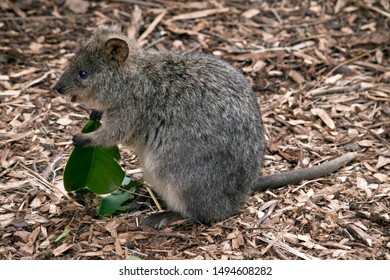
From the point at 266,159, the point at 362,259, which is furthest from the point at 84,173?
the point at 362,259

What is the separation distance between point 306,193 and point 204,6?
14.2ft

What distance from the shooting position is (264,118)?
8.47 meters

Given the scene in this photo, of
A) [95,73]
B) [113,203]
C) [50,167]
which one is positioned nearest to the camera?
[95,73]

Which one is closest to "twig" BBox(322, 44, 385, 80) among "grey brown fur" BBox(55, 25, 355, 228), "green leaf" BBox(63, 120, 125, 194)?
"grey brown fur" BBox(55, 25, 355, 228)

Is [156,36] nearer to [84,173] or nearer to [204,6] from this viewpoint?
[204,6]

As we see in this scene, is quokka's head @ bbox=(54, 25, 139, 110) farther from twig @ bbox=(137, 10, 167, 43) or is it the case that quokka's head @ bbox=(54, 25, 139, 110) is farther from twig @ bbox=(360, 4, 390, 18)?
twig @ bbox=(360, 4, 390, 18)

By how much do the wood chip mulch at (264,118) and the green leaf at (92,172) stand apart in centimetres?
29

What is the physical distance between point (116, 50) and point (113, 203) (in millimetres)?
1466

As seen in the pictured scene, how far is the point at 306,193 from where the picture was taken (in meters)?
7.18

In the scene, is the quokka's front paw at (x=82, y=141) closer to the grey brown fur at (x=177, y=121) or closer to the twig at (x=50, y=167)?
the grey brown fur at (x=177, y=121)

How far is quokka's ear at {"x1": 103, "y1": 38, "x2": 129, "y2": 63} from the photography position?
21.7 ft

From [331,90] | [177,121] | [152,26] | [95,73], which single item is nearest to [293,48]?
[331,90]

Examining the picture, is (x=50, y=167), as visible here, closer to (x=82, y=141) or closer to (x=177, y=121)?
(x=82, y=141)

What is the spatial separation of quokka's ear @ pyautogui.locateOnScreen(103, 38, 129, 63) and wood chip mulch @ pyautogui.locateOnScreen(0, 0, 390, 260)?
55.8 inches
